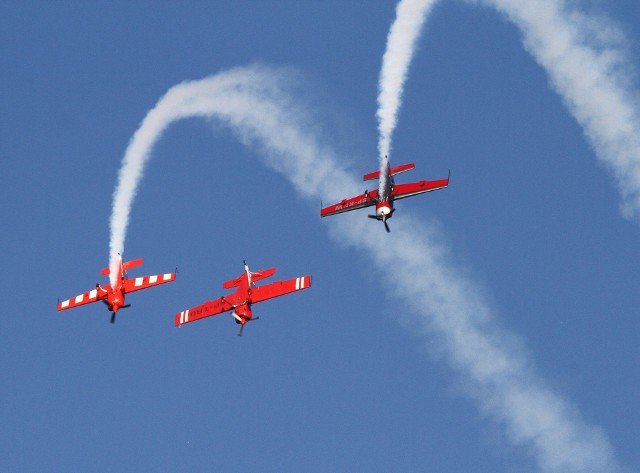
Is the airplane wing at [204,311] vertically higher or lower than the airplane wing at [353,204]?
lower

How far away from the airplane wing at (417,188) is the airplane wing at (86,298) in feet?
56.6

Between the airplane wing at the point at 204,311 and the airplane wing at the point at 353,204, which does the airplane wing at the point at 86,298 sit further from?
the airplane wing at the point at 353,204

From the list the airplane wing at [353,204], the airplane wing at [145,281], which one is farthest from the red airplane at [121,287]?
the airplane wing at [353,204]

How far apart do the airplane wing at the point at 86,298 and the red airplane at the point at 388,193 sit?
14.7 m

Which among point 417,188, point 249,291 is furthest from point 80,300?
point 417,188

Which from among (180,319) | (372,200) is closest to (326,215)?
(372,200)

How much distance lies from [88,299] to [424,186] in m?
20.9

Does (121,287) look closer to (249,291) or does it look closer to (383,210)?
(249,291)

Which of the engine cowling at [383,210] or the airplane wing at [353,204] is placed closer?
the engine cowling at [383,210]

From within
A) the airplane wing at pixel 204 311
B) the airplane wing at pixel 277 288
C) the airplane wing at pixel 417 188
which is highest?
the airplane wing at pixel 417 188

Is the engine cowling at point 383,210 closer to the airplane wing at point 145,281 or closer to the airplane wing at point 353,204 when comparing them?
the airplane wing at point 353,204

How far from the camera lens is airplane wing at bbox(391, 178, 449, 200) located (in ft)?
291

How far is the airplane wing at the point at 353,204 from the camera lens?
90.1 metres

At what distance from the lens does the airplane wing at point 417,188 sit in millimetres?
88625
